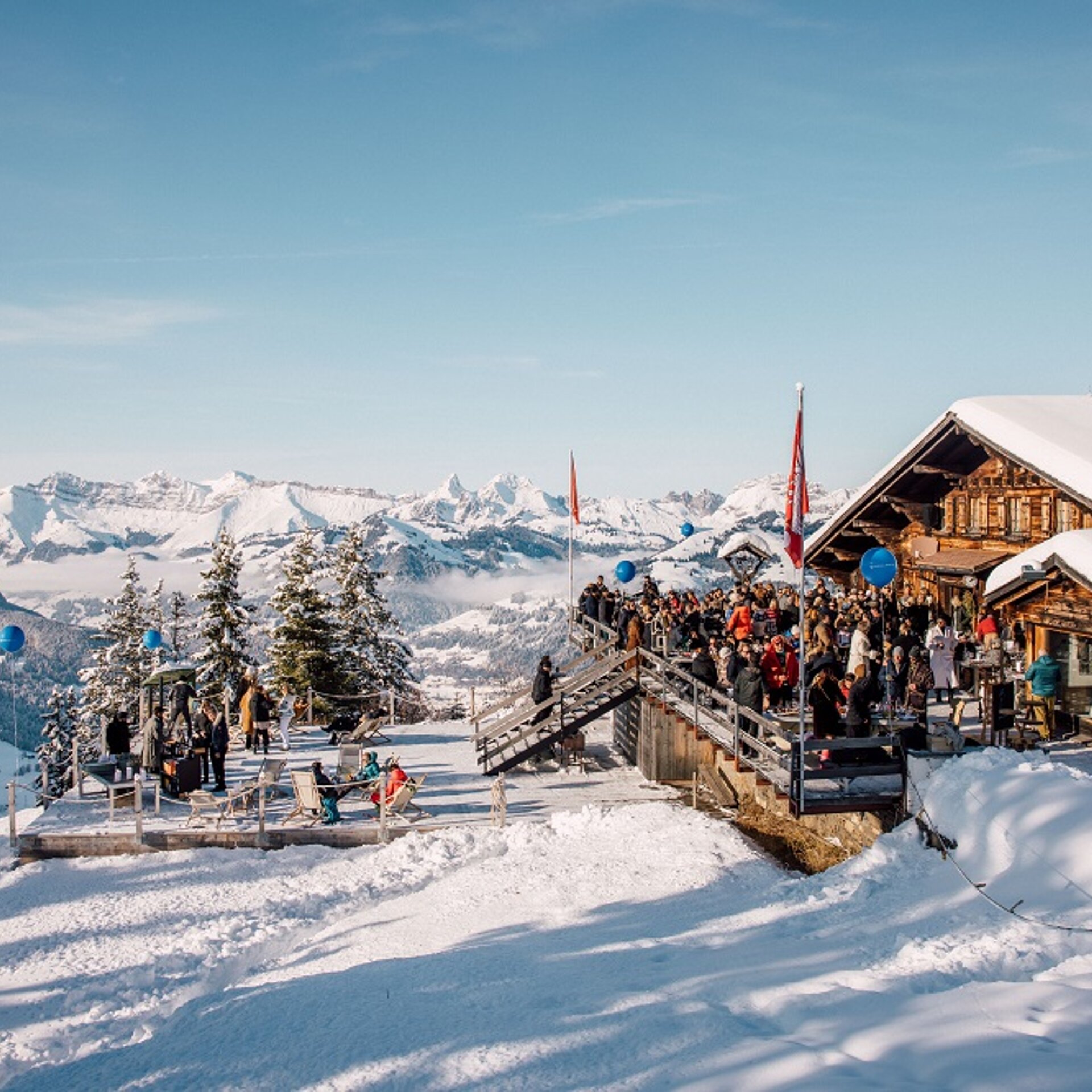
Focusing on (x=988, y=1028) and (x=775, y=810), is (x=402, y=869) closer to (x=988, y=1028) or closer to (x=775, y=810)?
(x=775, y=810)

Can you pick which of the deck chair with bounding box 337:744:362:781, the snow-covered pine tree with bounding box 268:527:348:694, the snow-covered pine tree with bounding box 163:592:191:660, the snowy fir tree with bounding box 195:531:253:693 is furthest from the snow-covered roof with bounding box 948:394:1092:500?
the snow-covered pine tree with bounding box 163:592:191:660

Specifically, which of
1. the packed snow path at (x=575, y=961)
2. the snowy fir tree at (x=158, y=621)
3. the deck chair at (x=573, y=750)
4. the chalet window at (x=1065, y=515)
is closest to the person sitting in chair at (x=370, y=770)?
the packed snow path at (x=575, y=961)

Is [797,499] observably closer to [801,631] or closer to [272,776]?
[801,631]

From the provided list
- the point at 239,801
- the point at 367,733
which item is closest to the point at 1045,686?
the point at 239,801

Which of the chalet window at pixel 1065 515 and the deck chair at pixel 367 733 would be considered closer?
the chalet window at pixel 1065 515

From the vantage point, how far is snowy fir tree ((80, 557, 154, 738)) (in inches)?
1740

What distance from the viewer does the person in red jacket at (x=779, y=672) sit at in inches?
735

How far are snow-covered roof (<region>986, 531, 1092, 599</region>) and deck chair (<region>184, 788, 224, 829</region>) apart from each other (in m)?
13.9

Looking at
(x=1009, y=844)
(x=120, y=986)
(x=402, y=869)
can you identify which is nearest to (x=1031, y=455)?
(x=1009, y=844)

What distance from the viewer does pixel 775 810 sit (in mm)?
16156

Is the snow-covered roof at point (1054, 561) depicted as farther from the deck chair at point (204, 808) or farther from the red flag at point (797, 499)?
the deck chair at point (204, 808)

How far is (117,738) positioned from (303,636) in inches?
763

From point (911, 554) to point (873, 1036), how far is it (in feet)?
68.6

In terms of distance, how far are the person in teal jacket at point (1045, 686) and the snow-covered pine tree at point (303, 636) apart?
27.4 m
